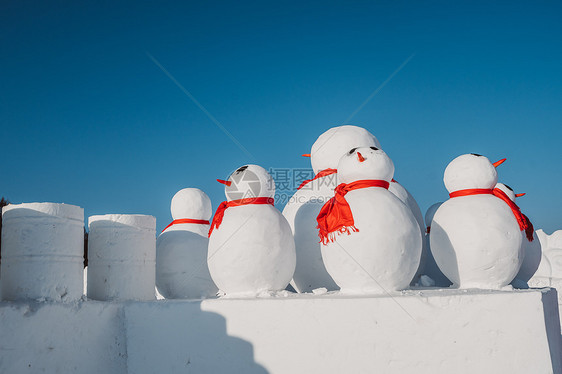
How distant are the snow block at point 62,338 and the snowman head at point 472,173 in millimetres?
3290

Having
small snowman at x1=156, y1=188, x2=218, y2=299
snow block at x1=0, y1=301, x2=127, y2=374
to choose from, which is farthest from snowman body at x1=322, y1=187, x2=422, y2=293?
snow block at x1=0, y1=301, x2=127, y2=374

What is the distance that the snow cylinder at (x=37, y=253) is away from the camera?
12.0ft

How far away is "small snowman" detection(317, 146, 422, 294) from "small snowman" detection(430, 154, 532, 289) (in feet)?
1.53

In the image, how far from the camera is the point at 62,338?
3.71 metres

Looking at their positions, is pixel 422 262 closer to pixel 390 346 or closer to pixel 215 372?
pixel 390 346

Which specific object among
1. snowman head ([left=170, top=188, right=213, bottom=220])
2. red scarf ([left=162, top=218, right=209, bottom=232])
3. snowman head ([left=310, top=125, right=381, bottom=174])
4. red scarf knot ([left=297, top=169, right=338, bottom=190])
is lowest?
red scarf ([left=162, top=218, right=209, bottom=232])

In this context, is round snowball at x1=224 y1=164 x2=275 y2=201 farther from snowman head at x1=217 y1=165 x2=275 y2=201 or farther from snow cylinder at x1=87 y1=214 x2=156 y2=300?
snow cylinder at x1=87 y1=214 x2=156 y2=300

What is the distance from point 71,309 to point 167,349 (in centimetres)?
82

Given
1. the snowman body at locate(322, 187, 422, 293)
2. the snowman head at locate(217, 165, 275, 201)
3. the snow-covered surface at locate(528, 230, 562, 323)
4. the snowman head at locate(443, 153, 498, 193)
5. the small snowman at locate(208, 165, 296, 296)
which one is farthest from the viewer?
the snow-covered surface at locate(528, 230, 562, 323)

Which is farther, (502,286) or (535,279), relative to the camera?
(535,279)

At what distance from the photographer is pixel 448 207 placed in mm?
4664

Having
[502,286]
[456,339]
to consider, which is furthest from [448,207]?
[456,339]

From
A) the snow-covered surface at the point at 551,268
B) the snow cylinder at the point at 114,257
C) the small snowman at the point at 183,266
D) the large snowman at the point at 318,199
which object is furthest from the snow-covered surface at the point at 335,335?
the snow-covered surface at the point at 551,268

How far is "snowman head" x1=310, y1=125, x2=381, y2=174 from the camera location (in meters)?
5.48
